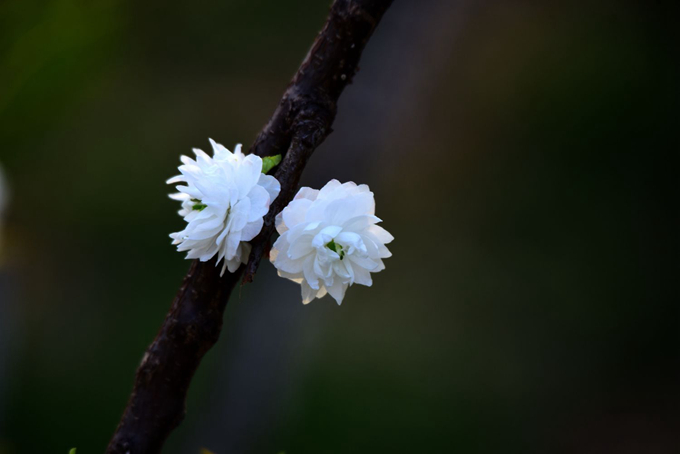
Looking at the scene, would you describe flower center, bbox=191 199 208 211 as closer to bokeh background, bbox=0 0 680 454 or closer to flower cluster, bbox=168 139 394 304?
flower cluster, bbox=168 139 394 304

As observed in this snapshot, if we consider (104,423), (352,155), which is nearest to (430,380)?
(352,155)

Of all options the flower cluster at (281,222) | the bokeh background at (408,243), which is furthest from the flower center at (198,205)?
the bokeh background at (408,243)

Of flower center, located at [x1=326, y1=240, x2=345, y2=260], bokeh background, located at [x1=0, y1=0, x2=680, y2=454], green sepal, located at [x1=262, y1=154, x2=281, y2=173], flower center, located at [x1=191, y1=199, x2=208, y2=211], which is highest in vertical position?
bokeh background, located at [x1=0, y1=0, x2=680, y2=454]

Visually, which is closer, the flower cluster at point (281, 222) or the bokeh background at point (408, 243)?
the flower cluster at point (281, 222)

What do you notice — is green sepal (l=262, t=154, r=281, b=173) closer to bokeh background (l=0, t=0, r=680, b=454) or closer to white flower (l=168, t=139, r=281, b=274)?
white flower (l=168, t=139, r=281, b=274)

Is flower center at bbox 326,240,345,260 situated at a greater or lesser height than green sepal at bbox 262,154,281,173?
lesser

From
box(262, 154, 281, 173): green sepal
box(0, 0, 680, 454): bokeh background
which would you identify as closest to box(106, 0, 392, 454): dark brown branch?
box(262, 154, 281, 173): green sepal

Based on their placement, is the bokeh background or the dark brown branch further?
the bokeh background

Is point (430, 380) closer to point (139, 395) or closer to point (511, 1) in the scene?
point (511, 1)

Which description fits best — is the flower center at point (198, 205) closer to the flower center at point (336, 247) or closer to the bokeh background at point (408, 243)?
the flower center at point (336, 247)
